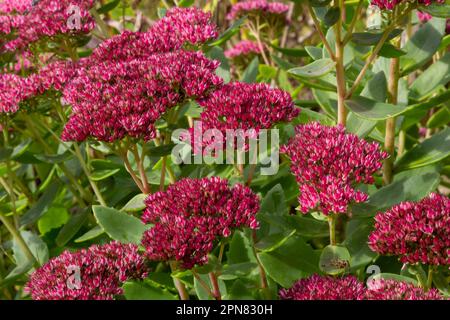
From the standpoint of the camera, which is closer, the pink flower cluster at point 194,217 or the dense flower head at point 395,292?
the dense flower head at point 395,292

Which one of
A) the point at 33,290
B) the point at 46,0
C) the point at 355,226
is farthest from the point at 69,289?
the point at 46,0

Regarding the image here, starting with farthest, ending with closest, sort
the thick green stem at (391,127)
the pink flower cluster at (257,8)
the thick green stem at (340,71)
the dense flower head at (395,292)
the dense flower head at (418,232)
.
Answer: the pink flower cluster at (257,8), the thick green stem at (391,127), the thick green stem at (340,71), the dense flower head at (418,232), the dense flower head at (395,292)

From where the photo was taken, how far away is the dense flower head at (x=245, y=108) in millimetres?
1708

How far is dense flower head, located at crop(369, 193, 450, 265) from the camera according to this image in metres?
1.46

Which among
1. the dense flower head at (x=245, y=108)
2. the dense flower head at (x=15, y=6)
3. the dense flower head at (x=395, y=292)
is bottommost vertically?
the dense flower head at (x=395, y=292)

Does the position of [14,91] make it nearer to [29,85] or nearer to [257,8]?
[29,85]

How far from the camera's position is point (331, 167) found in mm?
1632

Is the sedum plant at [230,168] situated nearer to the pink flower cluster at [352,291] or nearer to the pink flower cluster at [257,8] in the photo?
the pink flower cluster at [352,291]

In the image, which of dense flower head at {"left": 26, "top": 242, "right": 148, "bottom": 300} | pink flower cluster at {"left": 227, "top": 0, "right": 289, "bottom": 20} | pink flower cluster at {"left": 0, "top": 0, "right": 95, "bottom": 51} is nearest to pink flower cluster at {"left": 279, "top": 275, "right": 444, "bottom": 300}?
dense flower head at {"left": 26, "top": 242, "right": 148, "bottom": 300}

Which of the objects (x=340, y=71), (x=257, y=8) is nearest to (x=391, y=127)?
(x=340, y=71)

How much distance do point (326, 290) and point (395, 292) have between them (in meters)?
0.14

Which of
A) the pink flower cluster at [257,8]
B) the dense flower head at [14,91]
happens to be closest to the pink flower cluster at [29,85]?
the dense flower head at [14,91]

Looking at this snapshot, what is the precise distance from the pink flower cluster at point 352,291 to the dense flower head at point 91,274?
0.32 m
